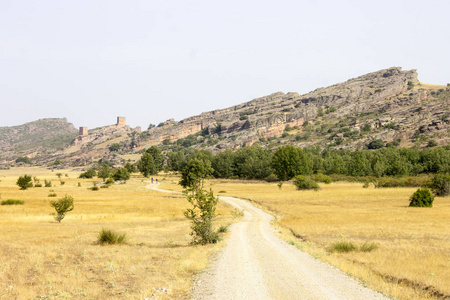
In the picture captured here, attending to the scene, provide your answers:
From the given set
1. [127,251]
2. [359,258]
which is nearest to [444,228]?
[359,258]

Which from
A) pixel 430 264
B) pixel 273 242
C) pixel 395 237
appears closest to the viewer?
pixel 430 264

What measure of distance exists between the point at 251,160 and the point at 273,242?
12709 centimetres

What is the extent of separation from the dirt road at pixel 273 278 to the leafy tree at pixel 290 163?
10234 centimetres

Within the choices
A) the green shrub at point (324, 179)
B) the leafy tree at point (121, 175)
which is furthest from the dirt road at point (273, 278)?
the leafy tree at point (121, 175)

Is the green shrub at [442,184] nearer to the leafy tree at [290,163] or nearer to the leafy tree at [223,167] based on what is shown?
the leafy tree at [290,163]

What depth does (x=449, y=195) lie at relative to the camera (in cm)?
6894

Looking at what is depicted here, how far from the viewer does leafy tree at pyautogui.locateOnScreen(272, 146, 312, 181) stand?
123m

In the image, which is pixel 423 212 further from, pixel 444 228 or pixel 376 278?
pixel 376 278

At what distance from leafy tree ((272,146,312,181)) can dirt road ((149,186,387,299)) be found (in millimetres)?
102341

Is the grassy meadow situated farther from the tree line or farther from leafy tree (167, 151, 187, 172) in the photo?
leafy tree (167, 151, 187, 172)

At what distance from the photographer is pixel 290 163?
122875 millimetres

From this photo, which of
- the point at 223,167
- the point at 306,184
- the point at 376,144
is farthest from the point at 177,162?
the point at 376,144

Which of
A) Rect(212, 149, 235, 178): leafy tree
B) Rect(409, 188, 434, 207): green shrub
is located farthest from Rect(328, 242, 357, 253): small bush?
Rect(212, 149, 235, 178): leafy tree

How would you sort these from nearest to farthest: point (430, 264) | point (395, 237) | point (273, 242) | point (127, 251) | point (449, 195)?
point (430, 264), point (127, 251), point (273, 242), point (395, 237), point (449, 195)
